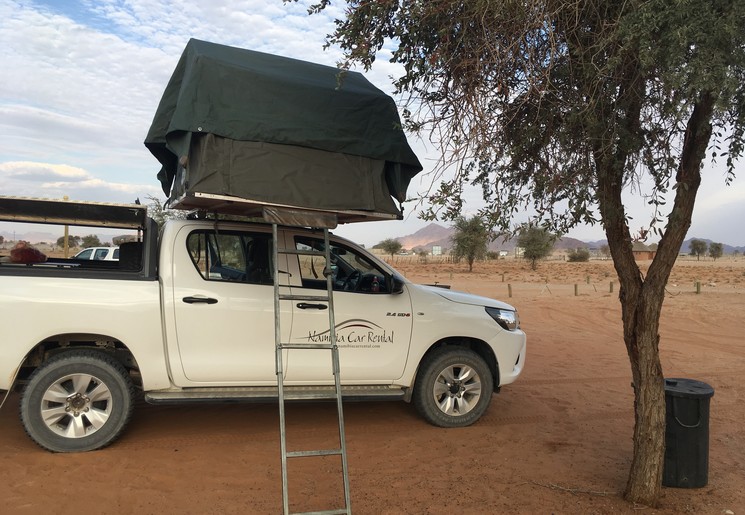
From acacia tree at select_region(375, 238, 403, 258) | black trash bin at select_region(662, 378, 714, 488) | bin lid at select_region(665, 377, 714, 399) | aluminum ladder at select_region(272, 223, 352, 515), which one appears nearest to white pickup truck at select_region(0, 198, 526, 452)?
aluminum ladder at select_region(272, 223, 352, 515)

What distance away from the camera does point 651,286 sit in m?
4.48

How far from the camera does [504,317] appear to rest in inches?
259

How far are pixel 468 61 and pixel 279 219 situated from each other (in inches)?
80.0

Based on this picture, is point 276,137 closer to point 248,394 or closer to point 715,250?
point 248,394

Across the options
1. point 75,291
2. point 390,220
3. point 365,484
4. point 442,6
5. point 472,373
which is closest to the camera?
point 442,6

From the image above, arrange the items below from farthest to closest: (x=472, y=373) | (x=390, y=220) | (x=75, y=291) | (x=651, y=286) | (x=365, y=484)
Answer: (x=472, y=373) → (x=390, y=220) → (x=75, y=291) → (x=365, y=484) → (x=651, y=286)

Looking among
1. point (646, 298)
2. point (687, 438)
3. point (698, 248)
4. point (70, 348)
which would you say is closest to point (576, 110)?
point (646, 298)

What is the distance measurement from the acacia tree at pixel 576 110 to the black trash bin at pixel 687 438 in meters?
0.33

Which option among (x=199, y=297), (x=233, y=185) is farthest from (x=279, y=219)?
(x=199, y=297)

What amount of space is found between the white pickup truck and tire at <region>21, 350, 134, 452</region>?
0.01 meters

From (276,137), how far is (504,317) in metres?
3.29

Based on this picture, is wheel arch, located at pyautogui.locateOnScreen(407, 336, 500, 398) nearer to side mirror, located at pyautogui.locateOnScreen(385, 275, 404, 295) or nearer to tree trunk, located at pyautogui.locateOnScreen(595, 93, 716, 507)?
side mirror, located at pyautogui.locateOnScreen(385, 275, 404, 295)

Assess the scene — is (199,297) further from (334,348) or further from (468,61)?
(468,61)

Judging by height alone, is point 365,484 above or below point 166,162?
below
